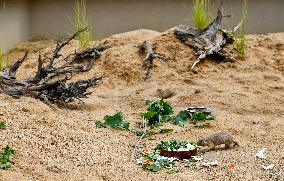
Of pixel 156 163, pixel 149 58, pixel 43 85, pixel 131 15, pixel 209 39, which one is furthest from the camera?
pixel 131 15

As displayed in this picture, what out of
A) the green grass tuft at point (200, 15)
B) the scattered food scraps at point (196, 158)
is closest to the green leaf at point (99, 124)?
the scattered food scraps at point (196, 158)

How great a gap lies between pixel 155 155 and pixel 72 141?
643 mm

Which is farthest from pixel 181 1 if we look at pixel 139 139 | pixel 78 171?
pixel 78 171

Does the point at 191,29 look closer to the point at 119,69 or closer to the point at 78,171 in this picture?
the point at 119,69

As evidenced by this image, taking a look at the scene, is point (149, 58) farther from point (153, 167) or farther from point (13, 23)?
point (153, 167)

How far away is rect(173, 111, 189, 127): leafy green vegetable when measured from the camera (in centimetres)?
604

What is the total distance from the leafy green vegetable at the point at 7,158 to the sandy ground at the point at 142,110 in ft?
0.17

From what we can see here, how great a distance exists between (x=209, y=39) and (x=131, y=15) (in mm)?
2355

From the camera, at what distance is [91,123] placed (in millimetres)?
5695

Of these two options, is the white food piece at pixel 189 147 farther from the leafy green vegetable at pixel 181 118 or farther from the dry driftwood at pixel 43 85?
the dry driftwood at pixel 43 85

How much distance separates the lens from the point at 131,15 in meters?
10.7

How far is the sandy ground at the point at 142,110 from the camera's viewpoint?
14.5 feet

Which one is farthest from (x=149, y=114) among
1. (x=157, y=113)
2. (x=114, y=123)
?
(x=114, y=123)

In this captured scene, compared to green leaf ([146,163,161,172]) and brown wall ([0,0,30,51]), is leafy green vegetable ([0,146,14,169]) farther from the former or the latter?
brown wall ([0,0,30,51])
